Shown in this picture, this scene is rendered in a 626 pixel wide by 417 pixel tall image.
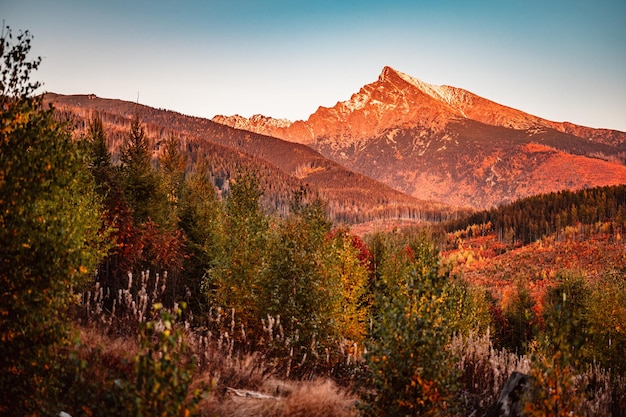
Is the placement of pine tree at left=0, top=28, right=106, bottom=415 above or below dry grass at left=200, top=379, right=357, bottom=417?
above

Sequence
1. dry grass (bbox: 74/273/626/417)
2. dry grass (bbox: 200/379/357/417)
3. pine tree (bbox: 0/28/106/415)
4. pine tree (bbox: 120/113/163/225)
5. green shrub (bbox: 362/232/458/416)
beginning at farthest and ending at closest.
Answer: pine tree (bbox: 120/113/163/225) < dry grass (bbox: 74/273/626/417) < dry grass (bbox: 200/379/357/417) < green shrub (bbox: 362/232/458/416) < pine tree (bbox: 0/28/106/415)

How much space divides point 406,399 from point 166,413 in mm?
5144

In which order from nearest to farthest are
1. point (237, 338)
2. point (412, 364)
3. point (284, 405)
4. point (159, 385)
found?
1. point (159, 385)
2. point (412, 364)
3. point (284, 405)
4. point (237, 338)

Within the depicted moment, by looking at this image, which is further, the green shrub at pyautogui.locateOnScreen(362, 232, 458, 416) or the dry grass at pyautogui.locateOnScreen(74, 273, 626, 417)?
the dry grass at pyautogui.locateOnScreen(74, 273, 626, 417)

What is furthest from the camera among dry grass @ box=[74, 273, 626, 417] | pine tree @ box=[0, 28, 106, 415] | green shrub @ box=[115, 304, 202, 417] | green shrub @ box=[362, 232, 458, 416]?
dry grass @ box=[74, 273, 626, 417]

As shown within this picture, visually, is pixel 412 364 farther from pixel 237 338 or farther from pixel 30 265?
pixel 237 338

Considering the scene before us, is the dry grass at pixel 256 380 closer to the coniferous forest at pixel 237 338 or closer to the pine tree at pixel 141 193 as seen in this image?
the coniferous forest at pixel 237 338

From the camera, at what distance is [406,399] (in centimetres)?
871

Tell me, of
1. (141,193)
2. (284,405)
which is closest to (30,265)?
(284,405)

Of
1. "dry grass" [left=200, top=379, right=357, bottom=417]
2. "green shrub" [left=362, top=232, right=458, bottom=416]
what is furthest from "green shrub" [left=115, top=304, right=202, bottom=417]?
"green shrub" [left=362, top=232, right=458, bottom=416]

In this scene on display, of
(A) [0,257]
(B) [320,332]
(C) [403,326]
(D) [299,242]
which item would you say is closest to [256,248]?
(D) [299,242]

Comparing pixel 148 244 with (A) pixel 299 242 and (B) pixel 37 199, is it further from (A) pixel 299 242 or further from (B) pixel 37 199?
(B) pixel 37 199

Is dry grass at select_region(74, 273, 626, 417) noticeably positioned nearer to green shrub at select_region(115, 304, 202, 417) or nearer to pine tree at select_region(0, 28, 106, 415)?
pine tree at select_region(0, 28, 106, 415)

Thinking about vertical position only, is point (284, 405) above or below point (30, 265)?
below
